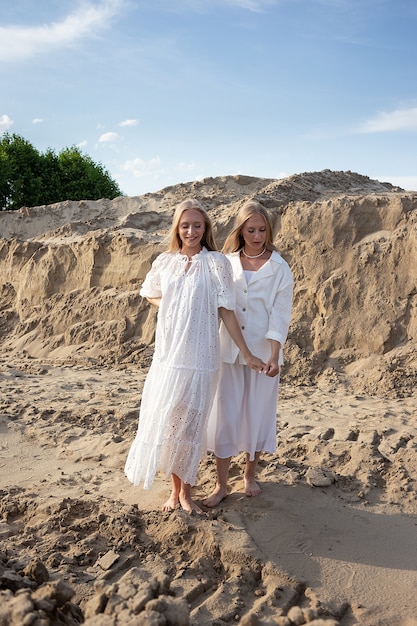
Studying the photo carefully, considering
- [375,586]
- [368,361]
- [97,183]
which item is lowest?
[375,586]

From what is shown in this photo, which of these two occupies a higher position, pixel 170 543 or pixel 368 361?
pixel 368 361

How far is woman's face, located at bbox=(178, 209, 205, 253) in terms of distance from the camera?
3.39 metres

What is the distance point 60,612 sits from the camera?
Result: 7.68 ft

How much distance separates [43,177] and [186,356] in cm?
1816

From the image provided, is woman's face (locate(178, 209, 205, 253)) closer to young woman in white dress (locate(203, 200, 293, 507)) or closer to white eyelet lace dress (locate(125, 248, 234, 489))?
white eyelet lace dress (locate(125, 248, 234, 489))

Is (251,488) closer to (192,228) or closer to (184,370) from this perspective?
(184,370)

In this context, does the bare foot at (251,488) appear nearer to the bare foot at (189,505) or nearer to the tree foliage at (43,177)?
the bare foot at (189,505)

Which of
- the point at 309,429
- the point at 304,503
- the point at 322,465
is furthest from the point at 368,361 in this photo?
the point at 304,503

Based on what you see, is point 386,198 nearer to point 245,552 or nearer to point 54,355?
point 54,355

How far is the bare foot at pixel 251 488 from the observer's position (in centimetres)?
368

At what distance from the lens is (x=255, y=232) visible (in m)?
3.50

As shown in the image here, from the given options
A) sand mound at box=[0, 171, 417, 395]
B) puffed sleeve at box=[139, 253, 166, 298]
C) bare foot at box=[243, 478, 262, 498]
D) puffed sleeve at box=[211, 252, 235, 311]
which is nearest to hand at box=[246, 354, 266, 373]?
puffed sleeve at box=[211, 252, 235, 311]

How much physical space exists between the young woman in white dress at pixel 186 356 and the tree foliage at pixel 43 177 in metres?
16.7

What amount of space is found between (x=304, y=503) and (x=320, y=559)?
0.51m
